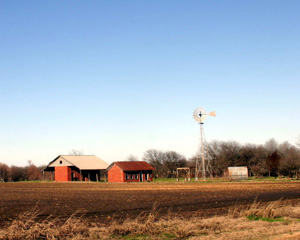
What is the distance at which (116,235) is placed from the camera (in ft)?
37.4

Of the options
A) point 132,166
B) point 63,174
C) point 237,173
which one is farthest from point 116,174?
point 237,173

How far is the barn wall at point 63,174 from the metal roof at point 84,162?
65.5 inches

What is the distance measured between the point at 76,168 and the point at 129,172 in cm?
1422

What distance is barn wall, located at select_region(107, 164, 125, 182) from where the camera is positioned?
7460 cm

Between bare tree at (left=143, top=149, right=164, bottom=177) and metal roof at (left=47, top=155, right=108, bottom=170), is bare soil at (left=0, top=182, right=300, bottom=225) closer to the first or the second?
metal roof at (left=47, top=155, right=108, bottom=170)

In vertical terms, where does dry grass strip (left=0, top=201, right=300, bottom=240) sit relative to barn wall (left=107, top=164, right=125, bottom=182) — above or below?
above

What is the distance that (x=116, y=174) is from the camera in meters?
76.1

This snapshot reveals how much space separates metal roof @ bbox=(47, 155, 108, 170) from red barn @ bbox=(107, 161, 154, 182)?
5399 millimetres

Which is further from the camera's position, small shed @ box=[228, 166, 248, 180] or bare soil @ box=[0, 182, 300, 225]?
small shed @ box=[228, 166, 248, 180]

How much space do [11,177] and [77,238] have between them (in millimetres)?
106067

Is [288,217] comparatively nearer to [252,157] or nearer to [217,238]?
[217,238]

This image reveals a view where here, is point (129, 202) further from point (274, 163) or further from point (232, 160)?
point (232, 160)

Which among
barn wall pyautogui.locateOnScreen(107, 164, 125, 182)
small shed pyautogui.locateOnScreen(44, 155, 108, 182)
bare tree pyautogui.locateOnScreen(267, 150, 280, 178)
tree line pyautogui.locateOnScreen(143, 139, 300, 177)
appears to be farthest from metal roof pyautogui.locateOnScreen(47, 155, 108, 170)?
bare tree pyautogui.locateOnScreen(267, 150, 280, 178)

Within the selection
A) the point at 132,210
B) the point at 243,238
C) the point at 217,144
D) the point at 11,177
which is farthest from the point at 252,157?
the point at 243,238
